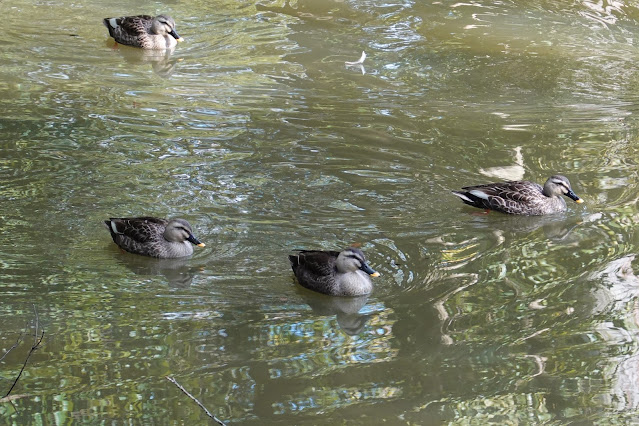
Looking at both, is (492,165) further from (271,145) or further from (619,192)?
(271,145)

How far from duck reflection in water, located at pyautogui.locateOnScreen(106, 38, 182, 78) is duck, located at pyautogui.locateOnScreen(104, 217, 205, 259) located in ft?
20.6

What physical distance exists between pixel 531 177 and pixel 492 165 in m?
0.52

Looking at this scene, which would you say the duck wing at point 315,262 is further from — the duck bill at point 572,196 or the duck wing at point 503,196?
the duck bill at point 572,196

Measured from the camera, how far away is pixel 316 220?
10133mm

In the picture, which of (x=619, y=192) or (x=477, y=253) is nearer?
(x=477, y=253)

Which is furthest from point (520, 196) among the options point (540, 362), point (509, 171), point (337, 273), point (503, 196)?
point (540, 362)

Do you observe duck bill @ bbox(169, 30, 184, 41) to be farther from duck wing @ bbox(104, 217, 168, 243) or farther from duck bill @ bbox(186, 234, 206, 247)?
duck bill @ bbox(186, 234, 206, 247)

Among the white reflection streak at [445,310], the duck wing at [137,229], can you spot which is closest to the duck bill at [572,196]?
the white reflection streak at [445,310]

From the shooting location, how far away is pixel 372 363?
24.0 ft

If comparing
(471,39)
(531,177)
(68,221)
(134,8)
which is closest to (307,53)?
(471,39)

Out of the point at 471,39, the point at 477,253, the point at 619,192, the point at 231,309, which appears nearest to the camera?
the point at 231,309

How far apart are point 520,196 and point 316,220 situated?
225cm

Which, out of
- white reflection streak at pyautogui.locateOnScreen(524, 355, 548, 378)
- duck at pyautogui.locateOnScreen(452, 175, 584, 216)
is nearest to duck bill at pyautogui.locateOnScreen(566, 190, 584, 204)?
duck at pyautogui.locateOnScreen(452, 175, 584, 216)

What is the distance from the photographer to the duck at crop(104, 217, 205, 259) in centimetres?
929
